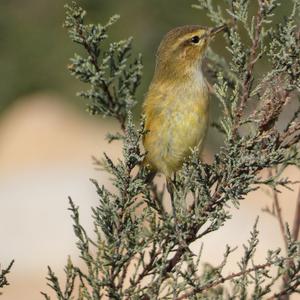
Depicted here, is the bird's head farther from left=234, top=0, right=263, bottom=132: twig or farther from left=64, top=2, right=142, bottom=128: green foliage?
left=234, top=0, right=263, bottom=132: twig

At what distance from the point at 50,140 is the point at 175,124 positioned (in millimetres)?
8839

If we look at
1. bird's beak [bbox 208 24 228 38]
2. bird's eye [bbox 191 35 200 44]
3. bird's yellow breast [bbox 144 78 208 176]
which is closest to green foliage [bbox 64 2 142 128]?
bird's yellow breast [bbox 144 78 208 176]

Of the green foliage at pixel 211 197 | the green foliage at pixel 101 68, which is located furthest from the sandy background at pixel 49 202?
the green foliage at pixel 211 197

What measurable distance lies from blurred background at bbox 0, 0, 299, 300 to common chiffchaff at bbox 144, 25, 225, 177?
477 centimetres

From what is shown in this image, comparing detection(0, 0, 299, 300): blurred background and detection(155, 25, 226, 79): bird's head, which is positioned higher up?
detection(0, 0, 299, 300): blurred background

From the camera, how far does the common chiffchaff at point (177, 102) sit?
13.6 feet

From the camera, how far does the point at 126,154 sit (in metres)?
3.07

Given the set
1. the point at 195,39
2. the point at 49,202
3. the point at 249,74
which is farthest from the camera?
the point at 49,202

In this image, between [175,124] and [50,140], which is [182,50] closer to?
[175,124]

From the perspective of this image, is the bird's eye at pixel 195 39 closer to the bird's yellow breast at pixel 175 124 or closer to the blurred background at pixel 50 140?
the bird's yellow breast at pixel 175 124

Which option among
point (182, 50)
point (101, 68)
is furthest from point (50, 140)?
point (101, 68)

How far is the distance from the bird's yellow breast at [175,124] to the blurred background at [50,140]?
15.9 ft

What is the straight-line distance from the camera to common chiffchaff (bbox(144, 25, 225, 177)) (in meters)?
4.16

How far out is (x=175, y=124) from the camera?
416 centimetres
